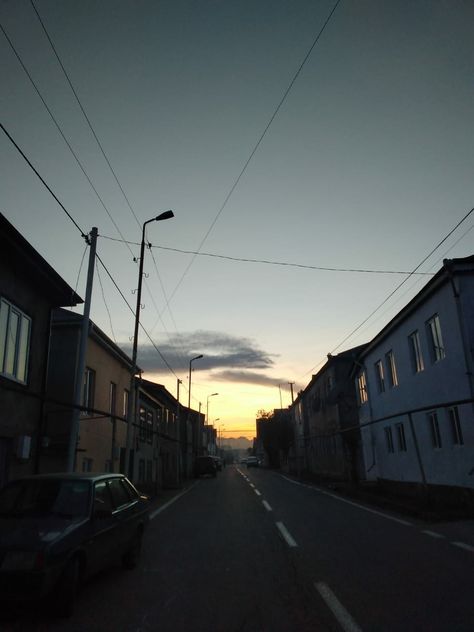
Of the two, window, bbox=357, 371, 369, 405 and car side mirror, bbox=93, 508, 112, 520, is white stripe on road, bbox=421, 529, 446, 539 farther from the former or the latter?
window, bbox=357, 371, 369, 405

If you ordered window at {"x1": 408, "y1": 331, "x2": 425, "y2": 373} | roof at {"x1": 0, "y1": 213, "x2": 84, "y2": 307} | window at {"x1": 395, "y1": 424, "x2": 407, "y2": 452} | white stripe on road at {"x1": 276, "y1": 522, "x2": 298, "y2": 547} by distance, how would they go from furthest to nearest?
window at {"x1": 395, "y1": 424, "x2": 407, "y2": 452} → window at {"x1": 408, "y1": 331, "x2": 425, "y2": 373} → roof at {"x1": 0, "y1": 213, "x2": 84, "y2": 307} → white stripe on road at {"x1": 276, "y1": 522, "x2": 298, "y2": 547}

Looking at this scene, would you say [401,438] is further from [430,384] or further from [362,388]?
[362,388]

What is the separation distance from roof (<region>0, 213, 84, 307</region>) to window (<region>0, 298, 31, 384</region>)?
0.99 m

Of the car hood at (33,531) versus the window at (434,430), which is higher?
the window at (434,430)

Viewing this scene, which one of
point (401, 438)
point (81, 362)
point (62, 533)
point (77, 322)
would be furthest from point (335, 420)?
point (62, 533)

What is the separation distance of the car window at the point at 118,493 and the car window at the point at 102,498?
0.20m

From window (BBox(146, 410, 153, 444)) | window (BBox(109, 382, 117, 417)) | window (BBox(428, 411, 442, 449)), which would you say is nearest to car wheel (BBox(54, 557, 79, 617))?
window (BBox(428, 411, 442, 449))

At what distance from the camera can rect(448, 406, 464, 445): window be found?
596 inches

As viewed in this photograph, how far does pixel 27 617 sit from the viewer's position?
5211mm

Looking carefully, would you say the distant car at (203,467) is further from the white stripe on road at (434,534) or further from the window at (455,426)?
the white stripe on road at (434,534)

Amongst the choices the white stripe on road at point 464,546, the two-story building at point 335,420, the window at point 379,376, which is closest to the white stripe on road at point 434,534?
the white stripe on road at point 464,546

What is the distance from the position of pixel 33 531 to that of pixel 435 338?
48.1 feet

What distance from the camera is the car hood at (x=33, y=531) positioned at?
17.0 ft

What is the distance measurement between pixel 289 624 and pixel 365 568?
268cm
